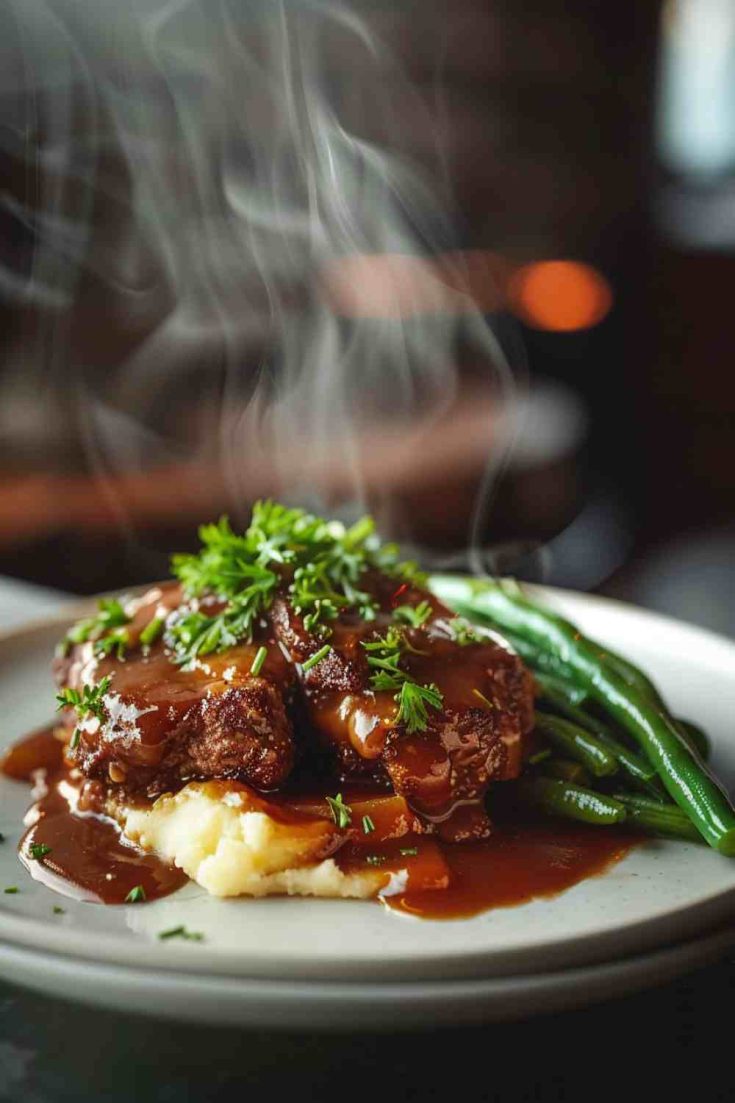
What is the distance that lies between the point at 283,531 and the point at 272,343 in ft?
20.9

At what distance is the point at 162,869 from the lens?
2.69m

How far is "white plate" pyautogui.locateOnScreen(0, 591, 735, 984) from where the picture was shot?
2.15 metres

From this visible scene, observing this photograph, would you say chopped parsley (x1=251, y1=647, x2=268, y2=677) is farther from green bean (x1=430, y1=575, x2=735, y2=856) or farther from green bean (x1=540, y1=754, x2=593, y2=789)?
green bean (x1=430, y1=575, x2=735, y2=856)

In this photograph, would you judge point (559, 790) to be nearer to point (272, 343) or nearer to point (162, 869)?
point (162, 869)

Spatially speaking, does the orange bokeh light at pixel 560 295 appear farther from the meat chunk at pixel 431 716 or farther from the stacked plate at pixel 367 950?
the stacked plate at pixel 367 950

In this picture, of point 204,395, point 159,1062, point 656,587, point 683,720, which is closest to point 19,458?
point 204,395

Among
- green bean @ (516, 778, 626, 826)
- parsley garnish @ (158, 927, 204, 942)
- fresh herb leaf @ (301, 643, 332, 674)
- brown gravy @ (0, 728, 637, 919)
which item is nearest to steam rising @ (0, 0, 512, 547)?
fresh herb leaf @ (301, 643, 332, 674)

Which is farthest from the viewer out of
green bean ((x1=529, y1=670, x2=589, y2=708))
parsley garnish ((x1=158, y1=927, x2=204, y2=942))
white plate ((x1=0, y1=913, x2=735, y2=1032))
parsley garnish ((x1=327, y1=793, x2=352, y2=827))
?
green bean ((x1=529, y1=670, x2=589, y2=708))

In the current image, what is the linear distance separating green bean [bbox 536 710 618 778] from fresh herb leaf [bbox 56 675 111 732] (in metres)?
1.20

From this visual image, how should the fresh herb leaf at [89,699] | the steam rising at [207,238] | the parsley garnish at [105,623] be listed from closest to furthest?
the fresh herb leaf at [89,699], the parsley garnish at [105,623], the steam rising at [207,238]

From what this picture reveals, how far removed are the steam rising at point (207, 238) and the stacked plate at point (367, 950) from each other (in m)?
4.80

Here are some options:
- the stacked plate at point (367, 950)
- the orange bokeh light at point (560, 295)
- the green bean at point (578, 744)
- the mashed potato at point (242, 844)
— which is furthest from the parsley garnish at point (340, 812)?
the orange bokeh light at point (560, 295)

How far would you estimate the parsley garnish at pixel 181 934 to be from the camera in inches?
89.8

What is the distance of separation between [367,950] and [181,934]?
0.38m
